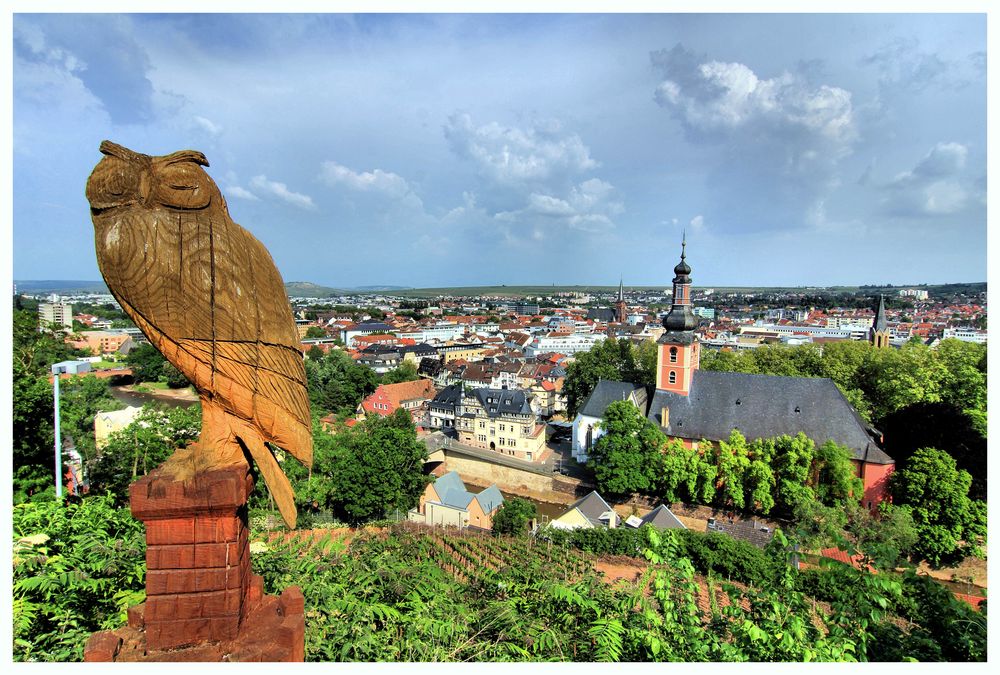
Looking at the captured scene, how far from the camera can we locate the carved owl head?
346 cm

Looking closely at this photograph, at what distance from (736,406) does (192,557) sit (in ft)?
89.6

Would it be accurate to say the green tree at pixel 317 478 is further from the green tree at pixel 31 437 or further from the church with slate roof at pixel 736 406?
the church with slate roof at pixel 736 406

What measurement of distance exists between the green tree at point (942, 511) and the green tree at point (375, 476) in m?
19.4

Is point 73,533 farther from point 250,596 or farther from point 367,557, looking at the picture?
point 250,596

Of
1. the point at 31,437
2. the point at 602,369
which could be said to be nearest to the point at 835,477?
the point at 602,369

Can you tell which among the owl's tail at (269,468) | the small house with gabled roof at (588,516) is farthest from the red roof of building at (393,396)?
the owl's tail at (269,468)

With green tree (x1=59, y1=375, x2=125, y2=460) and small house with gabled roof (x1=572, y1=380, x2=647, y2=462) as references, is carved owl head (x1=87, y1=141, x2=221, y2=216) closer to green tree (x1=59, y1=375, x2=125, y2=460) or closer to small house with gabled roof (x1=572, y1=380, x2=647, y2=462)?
green tree (x1=59, y1=375, x2=125, y2=460)

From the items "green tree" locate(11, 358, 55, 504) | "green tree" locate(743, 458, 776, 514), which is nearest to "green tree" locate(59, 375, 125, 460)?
"green tree" locate(11, 358, 55, 504)

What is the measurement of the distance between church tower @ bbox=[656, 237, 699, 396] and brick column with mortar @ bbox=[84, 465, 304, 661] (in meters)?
26.8

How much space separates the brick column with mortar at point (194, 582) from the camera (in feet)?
11.8

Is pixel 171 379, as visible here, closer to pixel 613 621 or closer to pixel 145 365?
pixel 145 365

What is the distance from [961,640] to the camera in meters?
4.91

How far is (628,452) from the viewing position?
25094 millimetres

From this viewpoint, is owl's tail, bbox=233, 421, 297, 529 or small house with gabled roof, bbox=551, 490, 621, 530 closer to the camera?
owl's tail, bbox=233, 421, 297, 529
